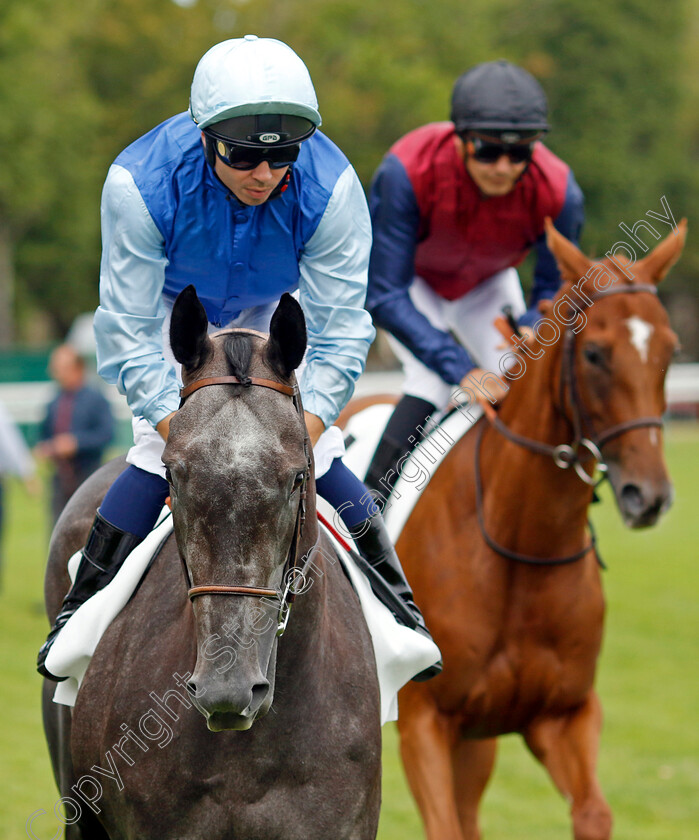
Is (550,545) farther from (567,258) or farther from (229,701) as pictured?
(229,701)

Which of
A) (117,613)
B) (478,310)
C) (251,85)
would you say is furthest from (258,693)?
(478,310)

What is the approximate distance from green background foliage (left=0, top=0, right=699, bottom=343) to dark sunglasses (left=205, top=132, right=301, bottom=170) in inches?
1116

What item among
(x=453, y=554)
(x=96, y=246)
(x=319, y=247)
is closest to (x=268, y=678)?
(x=319, y=247)

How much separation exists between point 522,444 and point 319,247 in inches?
67.0

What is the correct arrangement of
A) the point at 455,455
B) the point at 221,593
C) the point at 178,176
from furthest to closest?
the point at 455,455
the point at 178,176
the point at 221,593

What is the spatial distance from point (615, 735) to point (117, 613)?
4.76m

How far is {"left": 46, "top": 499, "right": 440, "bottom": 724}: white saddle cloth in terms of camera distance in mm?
3537

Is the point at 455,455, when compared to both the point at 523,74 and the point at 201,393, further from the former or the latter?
the point at 201,393

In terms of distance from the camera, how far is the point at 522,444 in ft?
16.2

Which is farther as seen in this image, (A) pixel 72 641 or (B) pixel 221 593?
(A) pixel 72 641

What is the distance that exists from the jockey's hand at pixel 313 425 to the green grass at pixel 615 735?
3.17 m

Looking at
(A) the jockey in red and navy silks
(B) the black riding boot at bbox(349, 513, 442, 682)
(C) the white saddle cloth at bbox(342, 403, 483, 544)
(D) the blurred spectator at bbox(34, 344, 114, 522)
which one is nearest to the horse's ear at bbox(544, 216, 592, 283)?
(A) the jockey in red and navy silks

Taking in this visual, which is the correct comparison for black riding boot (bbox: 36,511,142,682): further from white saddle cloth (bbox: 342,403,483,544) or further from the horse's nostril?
white saddle cloth (bbox: 342,403,483,544)

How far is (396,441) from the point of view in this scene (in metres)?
5.41
